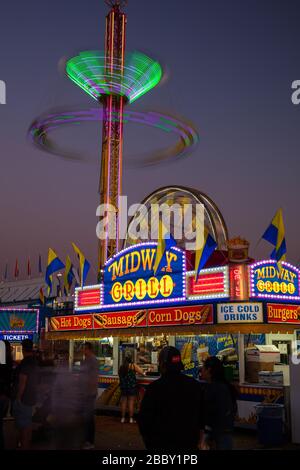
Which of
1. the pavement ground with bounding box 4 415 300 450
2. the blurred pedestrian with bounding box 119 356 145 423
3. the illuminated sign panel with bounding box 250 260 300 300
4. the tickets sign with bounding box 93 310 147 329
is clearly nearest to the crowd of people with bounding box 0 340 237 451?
the pavement ground with bounding box 4 415 300 450

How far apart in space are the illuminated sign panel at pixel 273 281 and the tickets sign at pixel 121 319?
442 centimetres

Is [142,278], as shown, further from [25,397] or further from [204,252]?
[25,397]

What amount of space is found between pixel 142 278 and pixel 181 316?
9.48 ft

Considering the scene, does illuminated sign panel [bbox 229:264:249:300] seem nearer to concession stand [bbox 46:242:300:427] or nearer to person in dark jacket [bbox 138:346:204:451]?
concession stand [bbox 46:242:300:427]

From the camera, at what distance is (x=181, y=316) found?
1698 cm

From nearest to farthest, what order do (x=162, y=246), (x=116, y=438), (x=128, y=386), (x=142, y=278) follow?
(x=116, y=438)
(x=128, y=386)
(x=162, y=246)
(x=142, y=278)

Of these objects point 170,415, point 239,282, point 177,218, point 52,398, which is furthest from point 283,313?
point 177,218

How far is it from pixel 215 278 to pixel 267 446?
19.7 ft

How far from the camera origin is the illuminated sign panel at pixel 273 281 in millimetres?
16062

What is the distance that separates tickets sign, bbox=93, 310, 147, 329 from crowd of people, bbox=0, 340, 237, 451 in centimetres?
739

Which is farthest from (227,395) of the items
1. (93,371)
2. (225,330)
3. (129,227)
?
(129,227)

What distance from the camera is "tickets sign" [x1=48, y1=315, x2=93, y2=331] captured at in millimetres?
21516

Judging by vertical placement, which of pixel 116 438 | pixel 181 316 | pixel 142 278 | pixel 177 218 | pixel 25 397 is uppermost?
pixel 177 218

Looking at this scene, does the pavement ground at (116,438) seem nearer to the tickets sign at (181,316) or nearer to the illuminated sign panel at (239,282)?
the tickets sign at (181,316)
